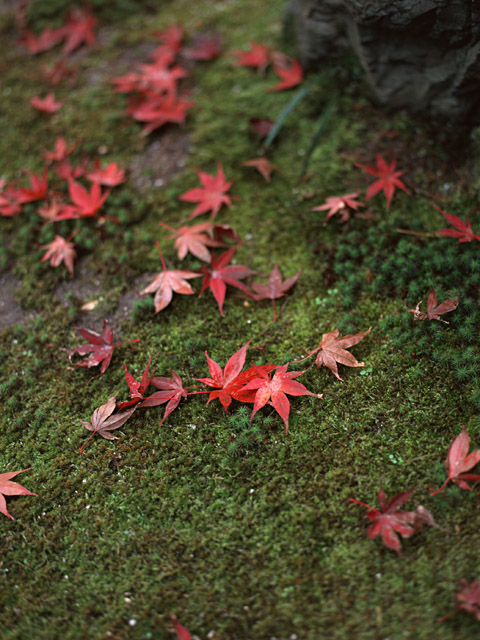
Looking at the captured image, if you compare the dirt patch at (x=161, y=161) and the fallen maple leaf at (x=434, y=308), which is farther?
the dirt patch at (x=161, y=161)

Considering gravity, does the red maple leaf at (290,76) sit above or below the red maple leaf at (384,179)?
above

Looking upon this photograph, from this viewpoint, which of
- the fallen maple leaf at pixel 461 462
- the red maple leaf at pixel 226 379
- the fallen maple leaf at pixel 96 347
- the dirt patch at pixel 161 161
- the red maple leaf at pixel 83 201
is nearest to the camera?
the fallen maple leaf at pixel 461 462

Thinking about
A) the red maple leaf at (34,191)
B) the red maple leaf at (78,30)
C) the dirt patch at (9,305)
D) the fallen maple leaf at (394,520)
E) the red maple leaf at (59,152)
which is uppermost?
the red maple leaf at (78,30)

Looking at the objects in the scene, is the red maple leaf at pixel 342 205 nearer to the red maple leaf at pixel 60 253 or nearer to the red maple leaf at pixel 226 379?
the red maple leaf at pixel 226 379

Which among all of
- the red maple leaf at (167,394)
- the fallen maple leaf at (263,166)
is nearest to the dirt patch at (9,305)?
the red maple leaf at (167,394)

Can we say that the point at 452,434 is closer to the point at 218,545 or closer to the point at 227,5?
the point at 218,545

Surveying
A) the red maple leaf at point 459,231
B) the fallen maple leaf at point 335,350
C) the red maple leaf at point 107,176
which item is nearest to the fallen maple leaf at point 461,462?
the fallen maple leaf at point 335,350

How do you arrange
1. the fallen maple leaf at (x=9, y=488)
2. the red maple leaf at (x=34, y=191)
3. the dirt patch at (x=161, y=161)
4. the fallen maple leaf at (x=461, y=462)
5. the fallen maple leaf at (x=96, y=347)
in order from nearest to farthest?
the fallen maple leaf at (x=461, y=462), the fallen maple leaf at (x=9, y=488), the fallen maple leaf at (x=96, y=347), the red maple leaf at (x=34, y=191), the dirt patch at (x=161, y=161)

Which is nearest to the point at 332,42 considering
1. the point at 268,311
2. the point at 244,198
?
the point at 244,198
